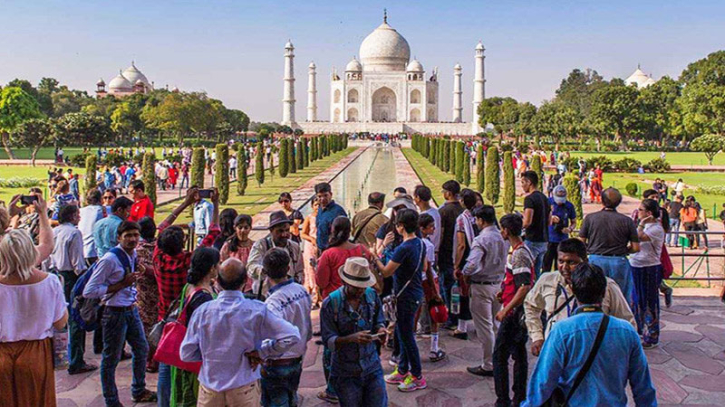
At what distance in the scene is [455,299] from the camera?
413 cm

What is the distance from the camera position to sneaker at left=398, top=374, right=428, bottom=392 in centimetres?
335

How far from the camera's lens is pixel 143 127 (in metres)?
39.0

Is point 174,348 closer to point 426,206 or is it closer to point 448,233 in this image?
point 426,206

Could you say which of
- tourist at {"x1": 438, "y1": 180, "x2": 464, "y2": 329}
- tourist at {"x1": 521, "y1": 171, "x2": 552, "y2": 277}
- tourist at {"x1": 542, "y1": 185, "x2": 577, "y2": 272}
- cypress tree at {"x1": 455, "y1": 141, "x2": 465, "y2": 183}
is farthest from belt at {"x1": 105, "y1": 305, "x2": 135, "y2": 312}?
cypress tree at {"x1": 455, "y1": 141, "x2": 465, "y2": 183}

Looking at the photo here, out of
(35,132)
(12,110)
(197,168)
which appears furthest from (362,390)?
(12,110)

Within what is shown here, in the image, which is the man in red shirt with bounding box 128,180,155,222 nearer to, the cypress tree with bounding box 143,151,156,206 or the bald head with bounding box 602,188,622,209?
the bald head with bounding box 602,188,622,209

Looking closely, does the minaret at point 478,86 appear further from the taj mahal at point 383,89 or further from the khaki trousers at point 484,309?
the khaki trousers at point 484,309

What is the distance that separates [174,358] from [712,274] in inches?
252

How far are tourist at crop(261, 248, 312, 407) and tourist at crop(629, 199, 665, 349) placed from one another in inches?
96.9

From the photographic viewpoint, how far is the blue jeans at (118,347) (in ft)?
10.3

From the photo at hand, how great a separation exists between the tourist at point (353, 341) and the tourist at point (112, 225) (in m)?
1.90

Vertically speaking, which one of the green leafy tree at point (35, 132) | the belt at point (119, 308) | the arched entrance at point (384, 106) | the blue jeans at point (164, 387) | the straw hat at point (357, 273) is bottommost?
the blue jeans at point (164, 387)

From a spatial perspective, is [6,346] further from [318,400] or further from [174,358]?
[318,400]

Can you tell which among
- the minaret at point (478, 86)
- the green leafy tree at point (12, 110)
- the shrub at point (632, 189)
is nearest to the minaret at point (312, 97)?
the minaret at point (478, 86)
